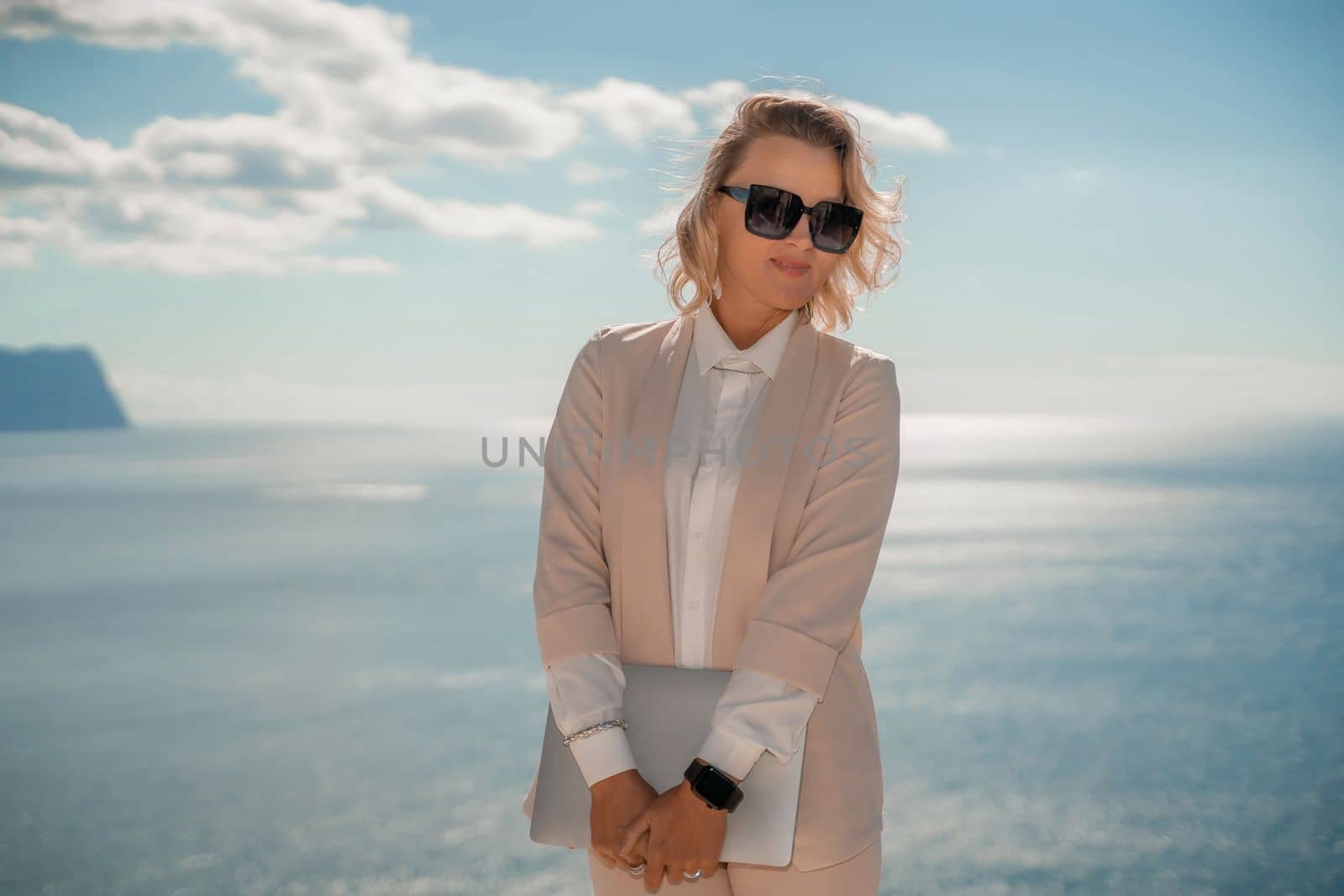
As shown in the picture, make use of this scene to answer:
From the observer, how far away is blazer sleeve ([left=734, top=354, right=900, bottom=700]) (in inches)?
55.5

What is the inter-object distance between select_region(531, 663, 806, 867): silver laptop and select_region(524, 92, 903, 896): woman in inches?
1.2

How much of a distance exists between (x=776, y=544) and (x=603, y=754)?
0.37m

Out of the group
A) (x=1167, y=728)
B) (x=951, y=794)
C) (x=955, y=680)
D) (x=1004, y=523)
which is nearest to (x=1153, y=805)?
(x=951, y=794)

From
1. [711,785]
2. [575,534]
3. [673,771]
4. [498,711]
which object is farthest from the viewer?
[498,711]

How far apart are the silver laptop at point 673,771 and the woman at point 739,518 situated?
0.03 meters

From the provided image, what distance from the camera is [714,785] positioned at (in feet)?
4.40

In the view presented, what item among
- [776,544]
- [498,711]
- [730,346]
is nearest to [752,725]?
[776,544]

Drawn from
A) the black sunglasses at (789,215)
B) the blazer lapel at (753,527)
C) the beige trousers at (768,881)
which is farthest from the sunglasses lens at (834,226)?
the beige trousers at (768,881)

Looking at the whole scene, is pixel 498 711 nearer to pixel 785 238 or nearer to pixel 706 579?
pixel 706 579

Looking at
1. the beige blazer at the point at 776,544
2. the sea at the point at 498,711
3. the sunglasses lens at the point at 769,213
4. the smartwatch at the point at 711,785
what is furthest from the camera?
the sea at the point at 498,711

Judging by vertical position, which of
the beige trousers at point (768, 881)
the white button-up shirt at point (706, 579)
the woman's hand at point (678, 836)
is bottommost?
the beige trousers at point (768, 881)

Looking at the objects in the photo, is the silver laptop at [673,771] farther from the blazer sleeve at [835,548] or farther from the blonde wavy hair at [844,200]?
the blonde wavy hair at [844,200]

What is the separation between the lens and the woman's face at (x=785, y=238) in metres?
1.57

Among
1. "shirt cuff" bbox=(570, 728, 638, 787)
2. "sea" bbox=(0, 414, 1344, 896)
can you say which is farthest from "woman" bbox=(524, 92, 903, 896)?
"sea" bbox=(0, 414, 1344, 896)
